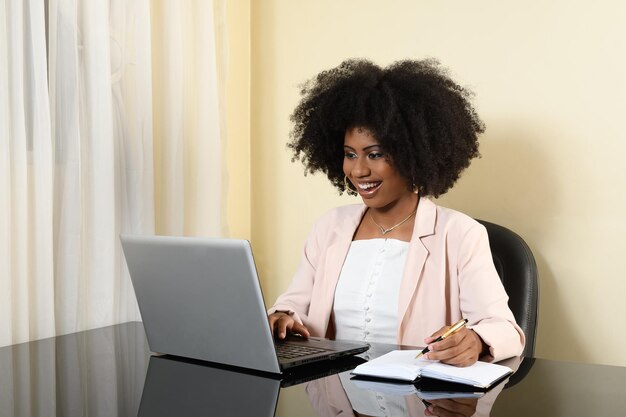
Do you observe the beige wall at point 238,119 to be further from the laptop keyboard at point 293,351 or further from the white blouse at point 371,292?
the laptop keyboard at point 293,351

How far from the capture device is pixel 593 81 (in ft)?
7.22

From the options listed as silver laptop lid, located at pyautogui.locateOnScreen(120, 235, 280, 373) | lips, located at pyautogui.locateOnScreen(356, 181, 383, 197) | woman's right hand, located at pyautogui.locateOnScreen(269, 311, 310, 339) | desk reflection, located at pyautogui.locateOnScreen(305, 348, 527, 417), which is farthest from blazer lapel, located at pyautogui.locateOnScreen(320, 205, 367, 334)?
desk reflection, located at pyautogui.locateOnScreen(305, 348, 527, 417)

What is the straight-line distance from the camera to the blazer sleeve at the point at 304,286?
2043mm

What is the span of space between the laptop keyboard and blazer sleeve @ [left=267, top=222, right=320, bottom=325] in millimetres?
441

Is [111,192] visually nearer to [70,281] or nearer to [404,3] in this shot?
[70,281]

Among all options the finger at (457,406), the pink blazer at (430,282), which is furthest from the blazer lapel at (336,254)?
the finger at (457,406)

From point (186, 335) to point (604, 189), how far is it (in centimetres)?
133

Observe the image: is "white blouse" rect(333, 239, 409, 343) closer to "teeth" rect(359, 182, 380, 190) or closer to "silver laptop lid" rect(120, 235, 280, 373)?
"teeth" rect(359, 182, 380, 190)

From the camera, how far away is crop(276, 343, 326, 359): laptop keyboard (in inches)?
55.3

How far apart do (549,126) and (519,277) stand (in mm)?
540

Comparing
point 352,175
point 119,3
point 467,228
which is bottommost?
point 467,228

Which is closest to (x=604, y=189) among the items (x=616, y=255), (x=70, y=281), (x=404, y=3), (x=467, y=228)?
(x=616, y=255)

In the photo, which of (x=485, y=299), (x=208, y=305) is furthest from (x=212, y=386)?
(x=485, y=299)

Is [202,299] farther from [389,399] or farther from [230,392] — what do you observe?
[389,399]
